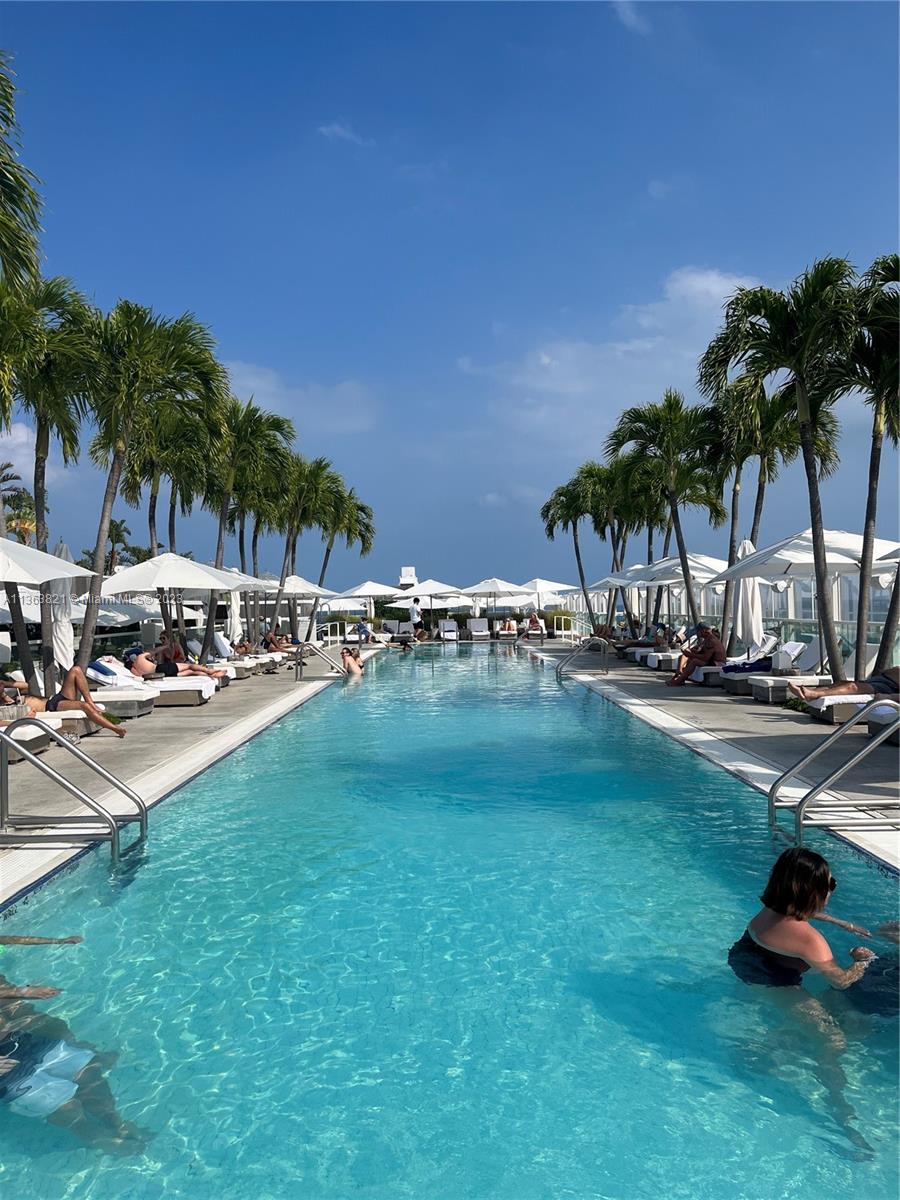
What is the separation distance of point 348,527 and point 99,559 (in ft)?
103

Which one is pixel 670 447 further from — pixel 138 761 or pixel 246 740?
pixel 138 761

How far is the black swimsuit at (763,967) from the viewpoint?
14.0ft

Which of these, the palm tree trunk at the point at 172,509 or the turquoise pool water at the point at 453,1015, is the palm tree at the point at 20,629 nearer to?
the turquoise pool water at the point at 453,1015

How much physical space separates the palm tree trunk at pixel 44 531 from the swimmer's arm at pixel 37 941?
342 inches

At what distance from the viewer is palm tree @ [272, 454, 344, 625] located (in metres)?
34.1

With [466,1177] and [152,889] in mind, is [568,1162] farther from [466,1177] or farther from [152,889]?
[152,889]

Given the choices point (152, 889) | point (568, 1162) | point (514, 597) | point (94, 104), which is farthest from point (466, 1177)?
point (514, 597)

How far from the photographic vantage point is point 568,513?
3919 centimetres

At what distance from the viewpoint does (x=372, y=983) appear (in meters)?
4.59

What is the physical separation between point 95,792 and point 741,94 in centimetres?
1201

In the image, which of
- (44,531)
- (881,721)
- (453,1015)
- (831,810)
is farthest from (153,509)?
(453,1015)

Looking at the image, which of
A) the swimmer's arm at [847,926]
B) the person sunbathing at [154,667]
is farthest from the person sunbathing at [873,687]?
the person sunbathing at [154,667]

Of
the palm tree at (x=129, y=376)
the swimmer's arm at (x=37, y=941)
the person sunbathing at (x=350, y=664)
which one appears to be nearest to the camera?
the swimmer's arm at (x=37, y=941)

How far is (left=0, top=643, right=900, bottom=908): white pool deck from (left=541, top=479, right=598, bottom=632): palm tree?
70.4ft
